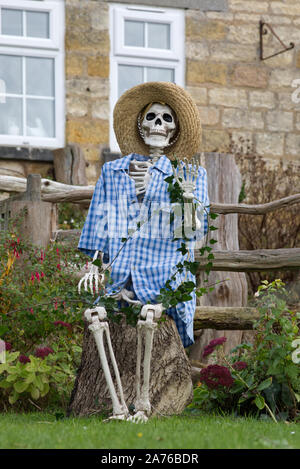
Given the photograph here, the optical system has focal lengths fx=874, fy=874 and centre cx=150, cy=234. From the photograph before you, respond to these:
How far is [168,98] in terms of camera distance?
5.29 meters

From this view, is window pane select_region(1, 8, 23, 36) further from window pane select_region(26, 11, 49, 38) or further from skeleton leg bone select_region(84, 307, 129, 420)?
skeleton leg bone select_region(84, 307, 129, 420)

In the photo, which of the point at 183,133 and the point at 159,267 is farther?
the point at 183,133

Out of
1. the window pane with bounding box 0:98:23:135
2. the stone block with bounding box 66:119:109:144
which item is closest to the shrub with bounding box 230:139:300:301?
the stone block with bounding box 66:119:109:144

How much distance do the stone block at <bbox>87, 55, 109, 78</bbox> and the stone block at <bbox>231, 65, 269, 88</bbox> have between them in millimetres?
1474

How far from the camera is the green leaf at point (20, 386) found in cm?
521

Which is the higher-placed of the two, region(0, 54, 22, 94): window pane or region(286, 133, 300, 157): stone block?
region(0, 54, 22, 94): window pane

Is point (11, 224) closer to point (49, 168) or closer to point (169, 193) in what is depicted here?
point (169, 193)

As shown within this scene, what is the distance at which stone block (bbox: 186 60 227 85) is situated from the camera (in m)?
9.80

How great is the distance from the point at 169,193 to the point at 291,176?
4656 mm

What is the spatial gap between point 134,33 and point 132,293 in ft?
17.9

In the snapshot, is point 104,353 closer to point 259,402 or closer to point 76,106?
point 259,402

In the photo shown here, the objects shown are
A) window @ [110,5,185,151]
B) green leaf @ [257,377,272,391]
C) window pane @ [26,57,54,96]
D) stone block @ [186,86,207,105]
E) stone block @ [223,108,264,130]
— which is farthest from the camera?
stone block @ [223,108,264,130]
